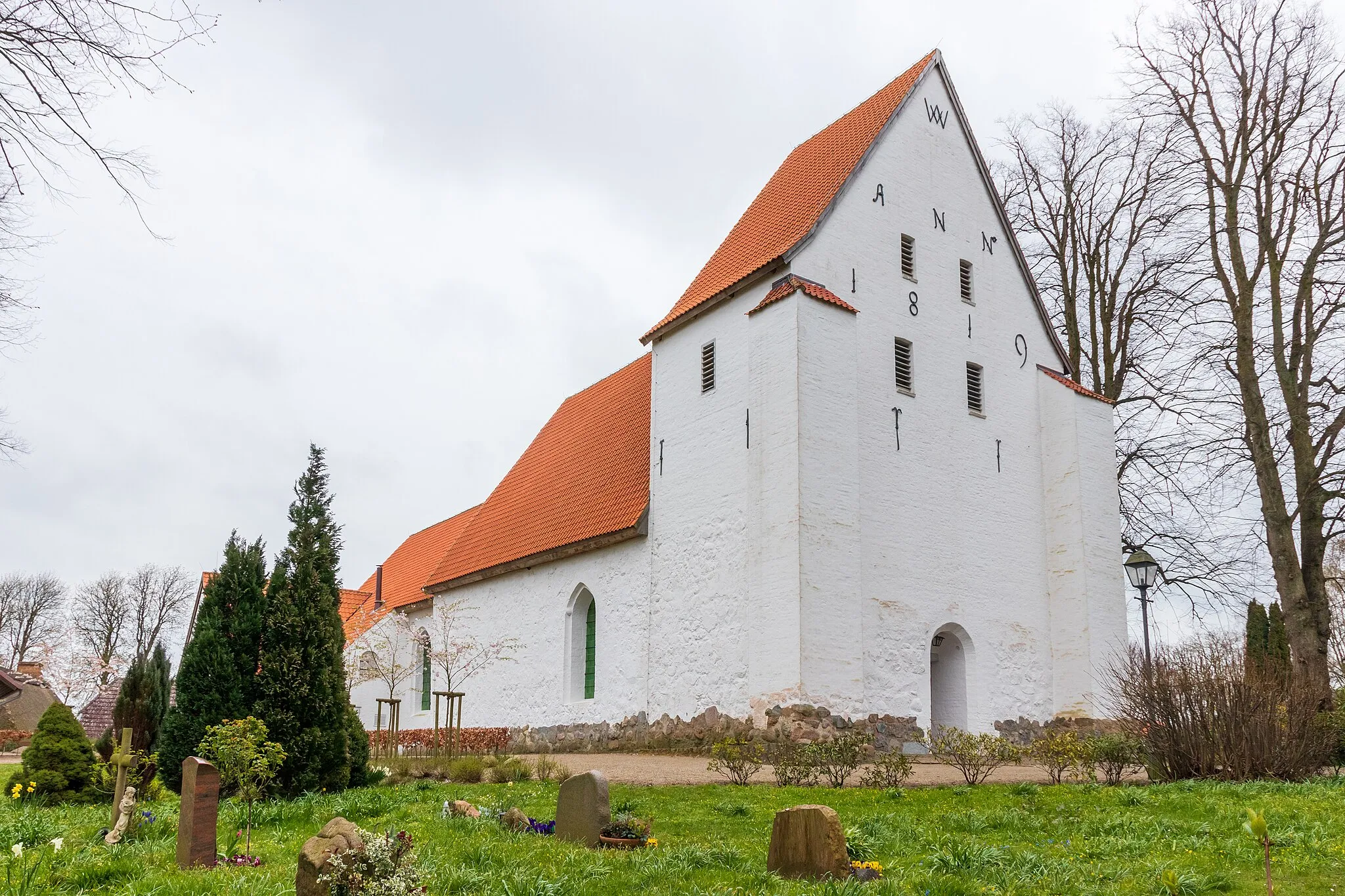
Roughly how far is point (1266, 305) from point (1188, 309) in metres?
1.85

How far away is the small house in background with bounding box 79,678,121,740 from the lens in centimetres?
2811

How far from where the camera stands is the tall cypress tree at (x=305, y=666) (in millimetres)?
11984

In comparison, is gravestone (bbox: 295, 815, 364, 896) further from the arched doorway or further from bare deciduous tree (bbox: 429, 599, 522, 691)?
bare deciduous tree (bbox: 429, 599, 522, 691)

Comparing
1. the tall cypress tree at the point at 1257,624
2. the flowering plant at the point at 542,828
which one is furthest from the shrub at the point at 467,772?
the tall cypress tree at the point at 1257,624

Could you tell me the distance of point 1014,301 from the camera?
21.0 metres

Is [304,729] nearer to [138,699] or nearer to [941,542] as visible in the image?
[138,699]

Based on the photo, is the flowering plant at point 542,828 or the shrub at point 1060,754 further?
the shrub at point 1060,754

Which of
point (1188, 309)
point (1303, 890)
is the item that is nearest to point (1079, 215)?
point (1188, 309)

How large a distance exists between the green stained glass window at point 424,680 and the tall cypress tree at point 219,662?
1630cm

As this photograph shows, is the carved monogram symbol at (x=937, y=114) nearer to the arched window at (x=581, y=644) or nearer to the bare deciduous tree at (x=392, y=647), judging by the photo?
the arched window at (x=581, y=644)

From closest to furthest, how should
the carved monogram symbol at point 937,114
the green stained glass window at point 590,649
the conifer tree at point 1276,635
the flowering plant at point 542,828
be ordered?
the flowering plant at point 542,828 → the carved monogram symbol at point 937,114 → the green stained glass window at point 590,649 → the conifer tree at point 1276,635

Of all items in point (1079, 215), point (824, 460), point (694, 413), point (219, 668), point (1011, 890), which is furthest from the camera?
point (1079, 215)

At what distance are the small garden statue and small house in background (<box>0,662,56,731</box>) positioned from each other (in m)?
37.0

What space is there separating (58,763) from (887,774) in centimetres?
992
